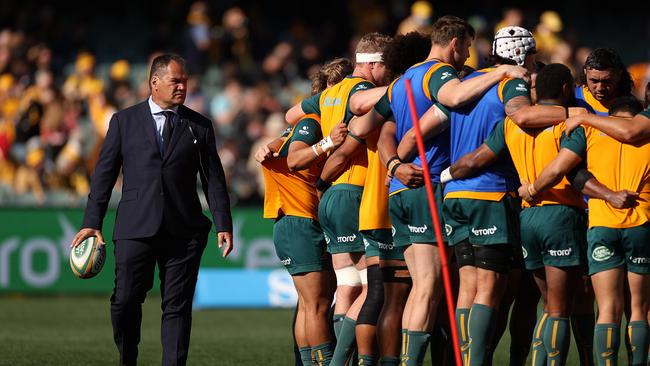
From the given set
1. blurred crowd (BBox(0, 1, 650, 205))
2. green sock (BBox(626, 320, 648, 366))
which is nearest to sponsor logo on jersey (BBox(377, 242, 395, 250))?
green sock (BBox(626, 320, 648, 366))

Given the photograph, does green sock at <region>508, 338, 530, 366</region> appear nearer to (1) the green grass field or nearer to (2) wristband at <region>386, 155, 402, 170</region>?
(2) wristband at <region>386, 155, 402, 170</region>

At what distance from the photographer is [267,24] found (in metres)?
28.7

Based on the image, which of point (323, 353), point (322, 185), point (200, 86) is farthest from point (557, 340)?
point (200, 86)

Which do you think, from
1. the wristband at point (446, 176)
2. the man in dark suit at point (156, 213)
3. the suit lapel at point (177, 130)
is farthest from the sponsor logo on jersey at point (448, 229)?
the suit lapel at point (177, 130)

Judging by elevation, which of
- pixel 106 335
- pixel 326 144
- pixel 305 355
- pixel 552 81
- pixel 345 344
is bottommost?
pixel 106 335

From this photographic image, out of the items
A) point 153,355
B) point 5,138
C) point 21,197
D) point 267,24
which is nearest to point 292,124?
point 153,355

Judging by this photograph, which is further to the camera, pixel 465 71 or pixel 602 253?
pixel 465 71

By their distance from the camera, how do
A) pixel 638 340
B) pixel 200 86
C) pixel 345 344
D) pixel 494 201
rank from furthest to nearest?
pixel 200 86, pixel 345 344, pixel 638 340, pixel 494 201

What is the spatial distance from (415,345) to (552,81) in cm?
206

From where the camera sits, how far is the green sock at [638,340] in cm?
861

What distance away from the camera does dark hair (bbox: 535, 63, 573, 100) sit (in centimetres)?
857

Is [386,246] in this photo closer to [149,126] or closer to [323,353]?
[323,353]

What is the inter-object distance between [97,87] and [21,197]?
3.83 metres

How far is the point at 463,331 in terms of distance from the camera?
28.1 feet
